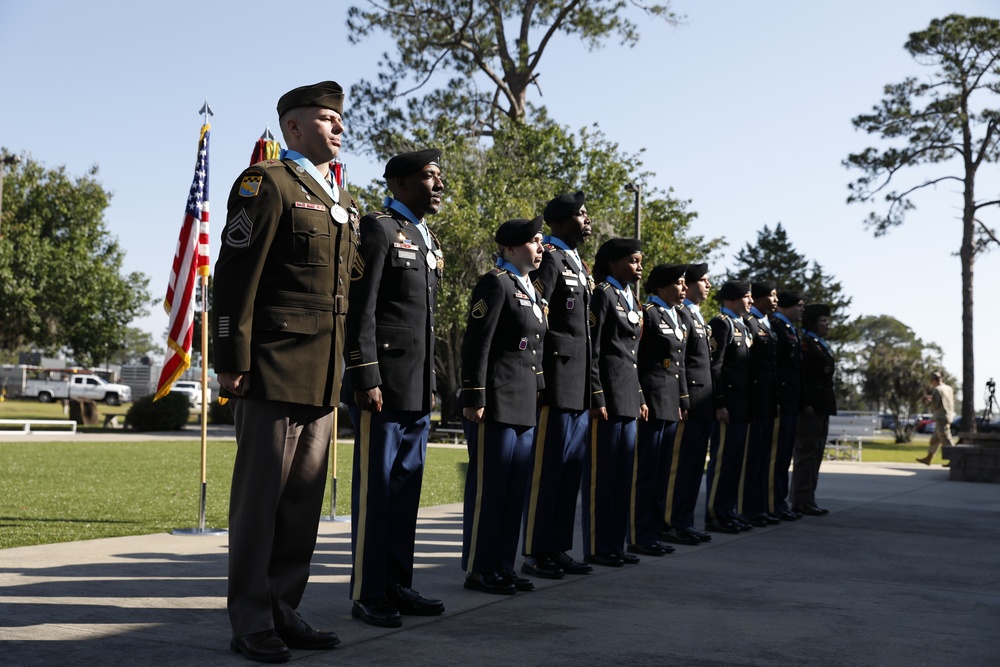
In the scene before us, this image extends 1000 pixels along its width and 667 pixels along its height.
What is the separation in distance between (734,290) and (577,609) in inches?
184

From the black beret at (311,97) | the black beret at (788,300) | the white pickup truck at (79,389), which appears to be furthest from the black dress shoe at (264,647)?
the white pickup truck at (79,389)

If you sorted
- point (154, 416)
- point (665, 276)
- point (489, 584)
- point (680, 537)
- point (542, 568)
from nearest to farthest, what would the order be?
1. point (489, 584)
2. point (542, 568)
3. point (665, 276)
4. point (680, 537)
5. point (154, 416)

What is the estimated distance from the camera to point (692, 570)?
6.61 metres

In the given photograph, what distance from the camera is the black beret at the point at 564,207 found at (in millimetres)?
6453

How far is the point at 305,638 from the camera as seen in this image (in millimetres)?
4203

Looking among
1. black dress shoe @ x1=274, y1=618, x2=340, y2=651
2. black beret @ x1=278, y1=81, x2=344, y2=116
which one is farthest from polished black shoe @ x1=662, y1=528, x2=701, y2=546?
black beret @ x1=278, y1=81, x2=344, y2=116

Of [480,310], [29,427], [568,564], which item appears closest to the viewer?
[480,310]

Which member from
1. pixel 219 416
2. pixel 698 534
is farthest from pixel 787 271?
pixel 698 534

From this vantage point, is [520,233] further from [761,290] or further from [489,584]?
[761,290]

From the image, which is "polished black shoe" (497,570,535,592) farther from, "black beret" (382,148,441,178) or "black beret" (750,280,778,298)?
"black beret" (750,280,778,298)

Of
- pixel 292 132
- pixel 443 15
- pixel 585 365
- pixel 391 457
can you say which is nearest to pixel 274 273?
pixel 292 132

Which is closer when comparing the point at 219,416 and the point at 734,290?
the point at 734,290

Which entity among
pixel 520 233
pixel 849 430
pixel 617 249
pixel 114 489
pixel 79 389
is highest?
pixel 617 249

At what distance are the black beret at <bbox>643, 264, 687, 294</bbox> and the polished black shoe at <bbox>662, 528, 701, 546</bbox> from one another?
1800 millimetres
